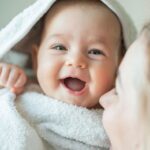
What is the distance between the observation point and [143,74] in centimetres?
75

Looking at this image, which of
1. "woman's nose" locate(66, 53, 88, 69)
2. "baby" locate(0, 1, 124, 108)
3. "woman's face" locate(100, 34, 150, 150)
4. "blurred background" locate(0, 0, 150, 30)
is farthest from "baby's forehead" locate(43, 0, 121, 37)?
"blurred background" locate(0, 0, 150, 30)

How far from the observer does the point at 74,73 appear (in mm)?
893

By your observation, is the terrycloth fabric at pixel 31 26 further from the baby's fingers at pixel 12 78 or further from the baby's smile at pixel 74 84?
the baby's smile at pixel 74 84

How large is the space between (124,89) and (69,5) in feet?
1.01

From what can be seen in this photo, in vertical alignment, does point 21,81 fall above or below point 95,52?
below

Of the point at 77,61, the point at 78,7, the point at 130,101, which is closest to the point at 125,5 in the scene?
the point at 78,7

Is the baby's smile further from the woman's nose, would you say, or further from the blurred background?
the blurred background

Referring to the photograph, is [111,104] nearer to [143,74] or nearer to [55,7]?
[143,74]

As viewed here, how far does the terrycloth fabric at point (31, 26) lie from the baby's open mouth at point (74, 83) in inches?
7.2

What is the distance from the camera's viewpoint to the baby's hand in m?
0.97

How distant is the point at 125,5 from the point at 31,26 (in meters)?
0.52

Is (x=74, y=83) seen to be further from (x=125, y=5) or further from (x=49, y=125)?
(x=125, y=5)

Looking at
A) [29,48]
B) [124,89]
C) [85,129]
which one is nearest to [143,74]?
[124,89]

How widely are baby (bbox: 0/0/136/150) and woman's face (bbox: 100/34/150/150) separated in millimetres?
111
